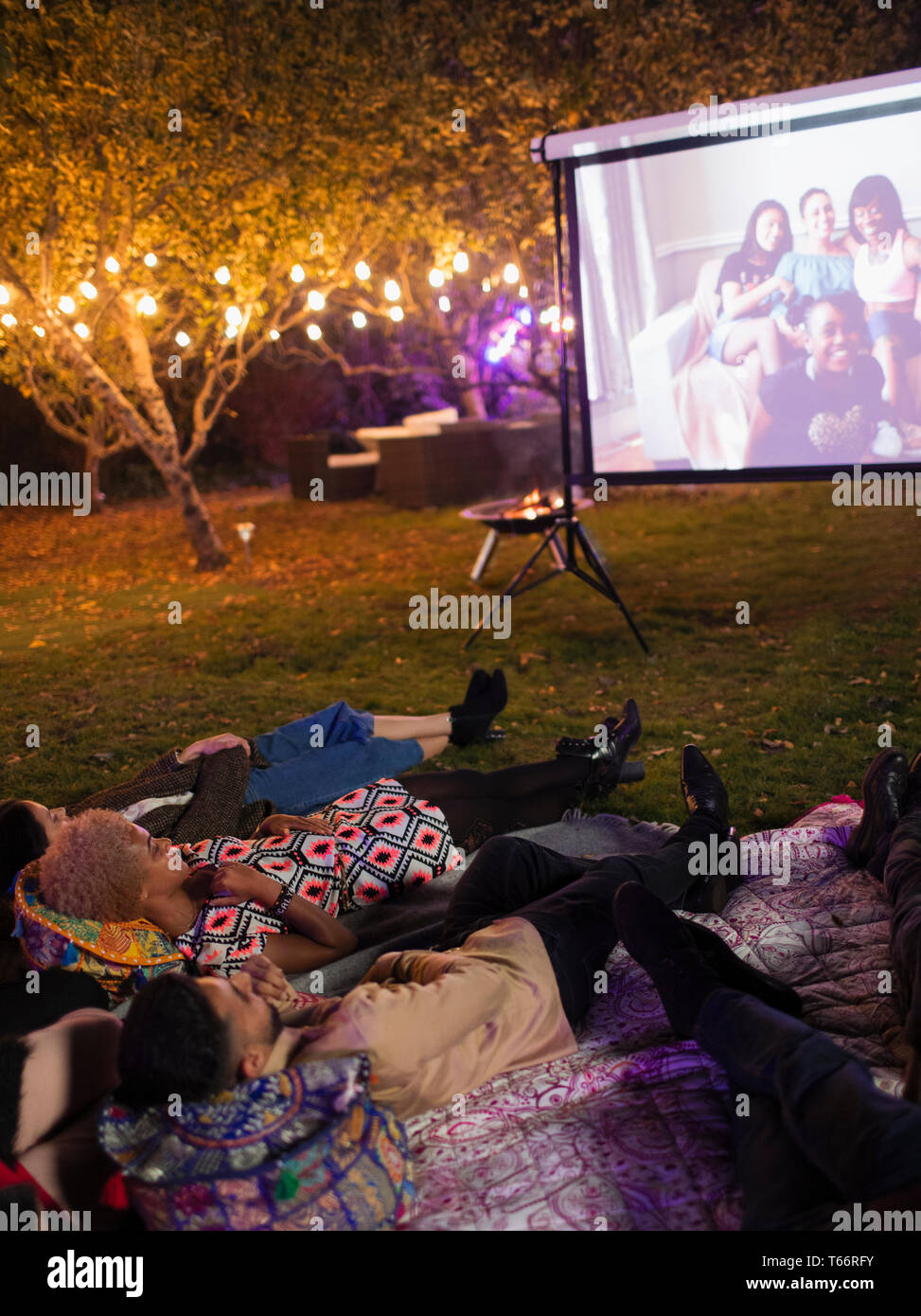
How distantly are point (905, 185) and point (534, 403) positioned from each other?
13.0 m

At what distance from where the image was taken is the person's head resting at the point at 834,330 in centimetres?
577

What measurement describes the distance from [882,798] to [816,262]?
3806 millimetres

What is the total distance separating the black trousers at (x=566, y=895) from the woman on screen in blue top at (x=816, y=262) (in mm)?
3903

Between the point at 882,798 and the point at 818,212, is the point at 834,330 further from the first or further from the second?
the point at 882,798

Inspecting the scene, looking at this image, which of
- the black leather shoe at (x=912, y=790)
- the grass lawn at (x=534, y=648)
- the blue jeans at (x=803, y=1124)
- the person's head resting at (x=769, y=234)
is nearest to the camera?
the blue jeans at (x=803, y=1124)

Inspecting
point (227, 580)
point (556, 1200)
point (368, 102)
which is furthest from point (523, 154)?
point (556, 1200)

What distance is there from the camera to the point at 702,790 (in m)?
3.47

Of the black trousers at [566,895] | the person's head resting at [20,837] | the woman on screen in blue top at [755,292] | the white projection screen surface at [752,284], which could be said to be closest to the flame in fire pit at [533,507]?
the white projection screen surface at [752,284]

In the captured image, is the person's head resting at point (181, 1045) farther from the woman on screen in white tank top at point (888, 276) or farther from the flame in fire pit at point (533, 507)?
the flame in fire pit at point (533, 507)

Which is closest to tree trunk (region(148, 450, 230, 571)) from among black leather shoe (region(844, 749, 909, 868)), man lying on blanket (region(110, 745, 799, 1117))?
man lying on blanket (region(110, 745, 799, 1117))

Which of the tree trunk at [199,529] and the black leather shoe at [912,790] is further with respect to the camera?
the tree trunk at [199,529]

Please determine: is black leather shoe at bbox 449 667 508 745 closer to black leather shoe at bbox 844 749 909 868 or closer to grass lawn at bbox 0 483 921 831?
grass lawn at bbox 0 483 921 831

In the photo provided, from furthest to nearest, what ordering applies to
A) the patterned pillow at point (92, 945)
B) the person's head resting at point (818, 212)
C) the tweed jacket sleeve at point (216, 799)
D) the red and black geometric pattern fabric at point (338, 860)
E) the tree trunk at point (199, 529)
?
the tree trunk at point (199, 529) < the person's head resting at point (818, 212) < the tweed jacket sleeve at point (216, 799) < the red and black geometric pattern fabric at point (338, 860) < the patterned pillow at point (92, 945)

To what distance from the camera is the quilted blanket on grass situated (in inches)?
84.7
